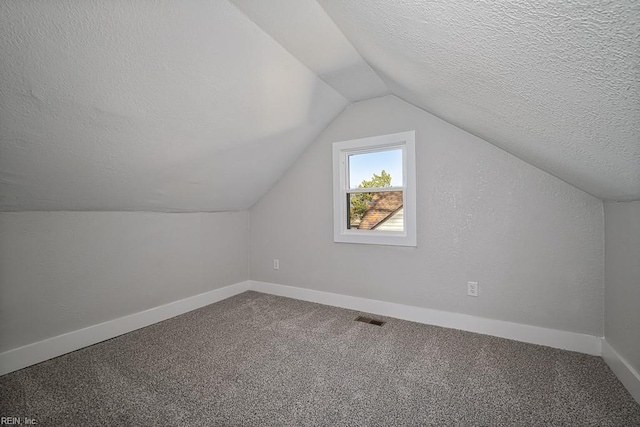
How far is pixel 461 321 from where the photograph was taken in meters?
2.58

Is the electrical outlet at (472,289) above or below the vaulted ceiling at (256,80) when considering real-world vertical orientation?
below

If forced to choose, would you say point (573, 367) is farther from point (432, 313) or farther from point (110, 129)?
point (110, 129)

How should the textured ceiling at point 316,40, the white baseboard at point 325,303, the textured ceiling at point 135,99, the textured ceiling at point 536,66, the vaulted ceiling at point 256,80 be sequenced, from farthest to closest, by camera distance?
the white baseboard at point 325,303 < the textured ceiling at point 316,40 < the textured ceiling at point 135,99 < the vaulted ceiling at point 256,80 < the textured ceiling at point 536,66

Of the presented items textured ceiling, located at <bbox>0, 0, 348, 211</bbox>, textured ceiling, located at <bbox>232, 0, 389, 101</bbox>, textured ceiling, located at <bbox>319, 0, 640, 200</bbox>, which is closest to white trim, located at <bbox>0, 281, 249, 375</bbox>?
textured ceiling, located at <bbox>0, 0, 348, 211</bbox>

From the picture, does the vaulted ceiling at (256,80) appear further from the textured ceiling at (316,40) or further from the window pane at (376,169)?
the window pane at (376,169)

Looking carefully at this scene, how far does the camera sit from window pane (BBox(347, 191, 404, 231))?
299cm

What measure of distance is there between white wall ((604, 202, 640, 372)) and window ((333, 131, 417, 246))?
53.3 inches

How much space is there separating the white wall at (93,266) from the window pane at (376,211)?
65.4 inches

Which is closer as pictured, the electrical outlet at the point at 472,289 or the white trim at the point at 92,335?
the white trim at the point at 92,335

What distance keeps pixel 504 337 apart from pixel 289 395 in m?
1.85

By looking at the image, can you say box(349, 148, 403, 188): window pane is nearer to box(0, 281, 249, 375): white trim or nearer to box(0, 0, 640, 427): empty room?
box(0, 0, 640, 427): empty room

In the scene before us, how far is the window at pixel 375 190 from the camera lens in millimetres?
2822

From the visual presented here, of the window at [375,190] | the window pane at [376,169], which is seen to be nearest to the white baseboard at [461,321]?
Result: the window at [375,190]

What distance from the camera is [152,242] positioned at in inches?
112
